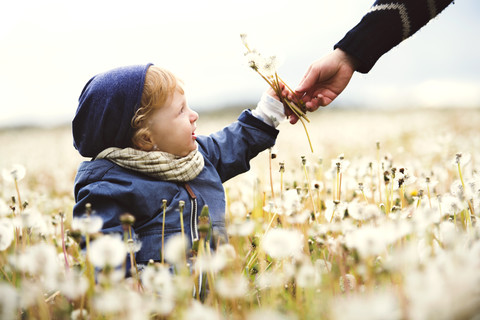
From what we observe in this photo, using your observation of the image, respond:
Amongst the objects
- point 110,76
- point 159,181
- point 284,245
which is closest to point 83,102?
point 110,76

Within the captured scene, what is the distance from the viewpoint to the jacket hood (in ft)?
6.82

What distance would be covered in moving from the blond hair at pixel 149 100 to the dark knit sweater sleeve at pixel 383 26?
0.90 metres

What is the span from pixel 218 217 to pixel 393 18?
1374mm

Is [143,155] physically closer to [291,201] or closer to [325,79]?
[291,201]

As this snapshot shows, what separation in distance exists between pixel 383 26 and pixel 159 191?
4.68 ft

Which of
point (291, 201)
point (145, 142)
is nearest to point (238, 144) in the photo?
point (145, 142)

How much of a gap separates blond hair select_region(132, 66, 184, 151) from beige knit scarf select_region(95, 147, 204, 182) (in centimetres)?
8

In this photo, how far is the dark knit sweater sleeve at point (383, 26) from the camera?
2.27m

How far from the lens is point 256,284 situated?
1768mm

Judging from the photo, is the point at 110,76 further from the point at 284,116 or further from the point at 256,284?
the point at 256,284

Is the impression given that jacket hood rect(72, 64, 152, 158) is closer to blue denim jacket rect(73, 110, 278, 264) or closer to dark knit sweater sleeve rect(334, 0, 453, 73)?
blue denim jacket rect(73, 110, 278, 264)

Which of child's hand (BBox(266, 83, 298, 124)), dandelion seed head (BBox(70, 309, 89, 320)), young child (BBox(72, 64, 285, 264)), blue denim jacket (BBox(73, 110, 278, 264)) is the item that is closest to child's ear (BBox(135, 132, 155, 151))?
young child (BBox(72, 64, 285, 264))

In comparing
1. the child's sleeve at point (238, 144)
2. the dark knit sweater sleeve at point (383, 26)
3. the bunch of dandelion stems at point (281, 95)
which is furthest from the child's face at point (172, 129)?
the dark knit sweater sleeve at point (383, 26)

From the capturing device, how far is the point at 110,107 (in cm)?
207
